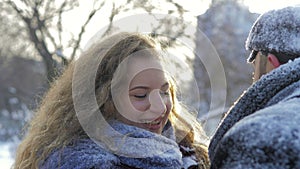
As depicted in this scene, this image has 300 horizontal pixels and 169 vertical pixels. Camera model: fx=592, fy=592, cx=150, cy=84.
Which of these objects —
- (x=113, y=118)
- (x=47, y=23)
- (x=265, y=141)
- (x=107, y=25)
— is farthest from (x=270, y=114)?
(x=47, y=23)

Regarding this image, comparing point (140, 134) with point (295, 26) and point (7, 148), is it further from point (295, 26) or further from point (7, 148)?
point (7, 148)

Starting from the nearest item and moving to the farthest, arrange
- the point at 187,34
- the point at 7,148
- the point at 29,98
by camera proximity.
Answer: the point at 187,34
the point at 29,98
the point at 7,148

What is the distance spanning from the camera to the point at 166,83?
8.02 ft

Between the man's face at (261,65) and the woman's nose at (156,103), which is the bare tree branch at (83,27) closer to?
the woman's nose at (156,103)

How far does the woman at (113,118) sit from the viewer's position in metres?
2.32

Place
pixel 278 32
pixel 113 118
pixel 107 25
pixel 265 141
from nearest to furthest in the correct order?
pixel 265 141 → pixel 278 32 → pixel 113 118 → pixel 107 25

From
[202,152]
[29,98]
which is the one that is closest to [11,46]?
[29,98]

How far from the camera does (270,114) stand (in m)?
1.33

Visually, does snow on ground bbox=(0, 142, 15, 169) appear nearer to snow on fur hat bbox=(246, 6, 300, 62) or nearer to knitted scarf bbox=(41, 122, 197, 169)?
knitted scarf bbox=(41, 122, 197, 169)

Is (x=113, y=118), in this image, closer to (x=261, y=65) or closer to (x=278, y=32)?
(x=261, y=65)

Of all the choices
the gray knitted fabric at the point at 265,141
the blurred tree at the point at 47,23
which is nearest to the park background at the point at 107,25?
the blurred tree at the point at 47,23

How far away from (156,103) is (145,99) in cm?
5

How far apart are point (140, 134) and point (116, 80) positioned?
267 millimetres

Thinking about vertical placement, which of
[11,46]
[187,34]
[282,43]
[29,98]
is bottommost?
[29,98]
